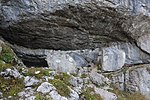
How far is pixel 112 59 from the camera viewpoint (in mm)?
11102

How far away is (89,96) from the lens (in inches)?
312

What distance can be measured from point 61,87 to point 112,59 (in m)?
4.13

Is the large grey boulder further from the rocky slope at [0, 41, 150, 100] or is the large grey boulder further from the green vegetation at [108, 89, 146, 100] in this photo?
the green vegetation at [108, 89, 146, 100]

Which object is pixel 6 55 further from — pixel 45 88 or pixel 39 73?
pixel 45 88

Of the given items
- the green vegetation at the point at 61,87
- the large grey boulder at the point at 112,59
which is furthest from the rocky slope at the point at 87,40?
the green vegetation at the point at 61,87

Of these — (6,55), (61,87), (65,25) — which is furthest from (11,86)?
(65,25)

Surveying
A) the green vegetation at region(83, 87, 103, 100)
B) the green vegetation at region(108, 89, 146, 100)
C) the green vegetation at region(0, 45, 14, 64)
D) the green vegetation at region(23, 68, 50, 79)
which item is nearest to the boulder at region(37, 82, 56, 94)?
the green vegetation at region(23, 68, 50, 79)

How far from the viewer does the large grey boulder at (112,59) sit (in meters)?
11.0

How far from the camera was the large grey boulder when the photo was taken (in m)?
11.0

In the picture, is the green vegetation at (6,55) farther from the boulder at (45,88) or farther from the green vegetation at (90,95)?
the green vegetation at (90,95)

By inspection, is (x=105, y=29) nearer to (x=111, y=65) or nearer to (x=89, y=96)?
(x=111, y=65)

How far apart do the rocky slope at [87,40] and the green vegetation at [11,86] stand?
120 cm

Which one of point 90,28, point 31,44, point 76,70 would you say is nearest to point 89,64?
point 76,70

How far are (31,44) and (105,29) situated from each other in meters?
2.91
